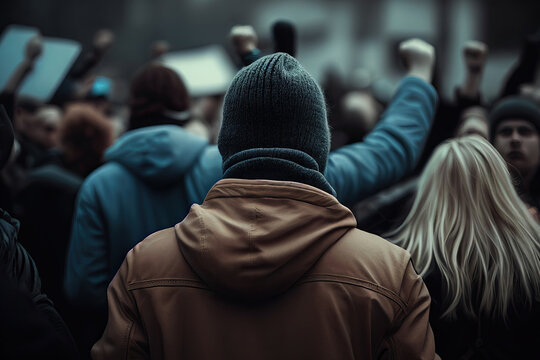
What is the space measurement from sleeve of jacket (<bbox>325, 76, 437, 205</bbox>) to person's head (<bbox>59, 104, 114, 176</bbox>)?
1.73 meters

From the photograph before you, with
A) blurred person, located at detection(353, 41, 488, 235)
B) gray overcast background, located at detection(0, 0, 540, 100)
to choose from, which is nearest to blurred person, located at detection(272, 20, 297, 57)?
blurred person, located at detection(353, 41, 488, 235)

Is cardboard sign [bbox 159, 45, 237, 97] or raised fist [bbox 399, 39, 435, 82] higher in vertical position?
raised fist [bbox 399, 39, 435, 82]

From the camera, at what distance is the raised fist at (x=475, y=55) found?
3281 millimetres

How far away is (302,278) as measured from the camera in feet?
4.59

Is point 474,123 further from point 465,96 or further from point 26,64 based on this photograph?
point 26,64

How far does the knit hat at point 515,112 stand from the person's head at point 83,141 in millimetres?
2249

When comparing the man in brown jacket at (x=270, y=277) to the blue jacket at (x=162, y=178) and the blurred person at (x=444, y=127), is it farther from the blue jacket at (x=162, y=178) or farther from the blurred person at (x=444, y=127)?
the blurred person at (x=444, y=127)

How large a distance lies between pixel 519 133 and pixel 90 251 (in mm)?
2361

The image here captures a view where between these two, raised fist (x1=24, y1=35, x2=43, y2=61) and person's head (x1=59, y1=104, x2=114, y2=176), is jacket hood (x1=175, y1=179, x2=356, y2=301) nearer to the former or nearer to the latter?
person's head (x1=59, y1=104, x2=114, y2=176)

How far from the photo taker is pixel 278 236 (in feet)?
4.40

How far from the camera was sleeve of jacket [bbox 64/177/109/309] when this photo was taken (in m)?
2.32

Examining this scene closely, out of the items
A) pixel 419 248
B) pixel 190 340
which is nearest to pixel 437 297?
pixel 419 248

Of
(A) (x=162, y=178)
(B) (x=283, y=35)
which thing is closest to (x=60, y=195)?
(A) (x=162, y=178)

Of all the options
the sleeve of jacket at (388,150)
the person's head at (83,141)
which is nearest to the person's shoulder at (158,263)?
the sleeve of jacket at (388,150)
